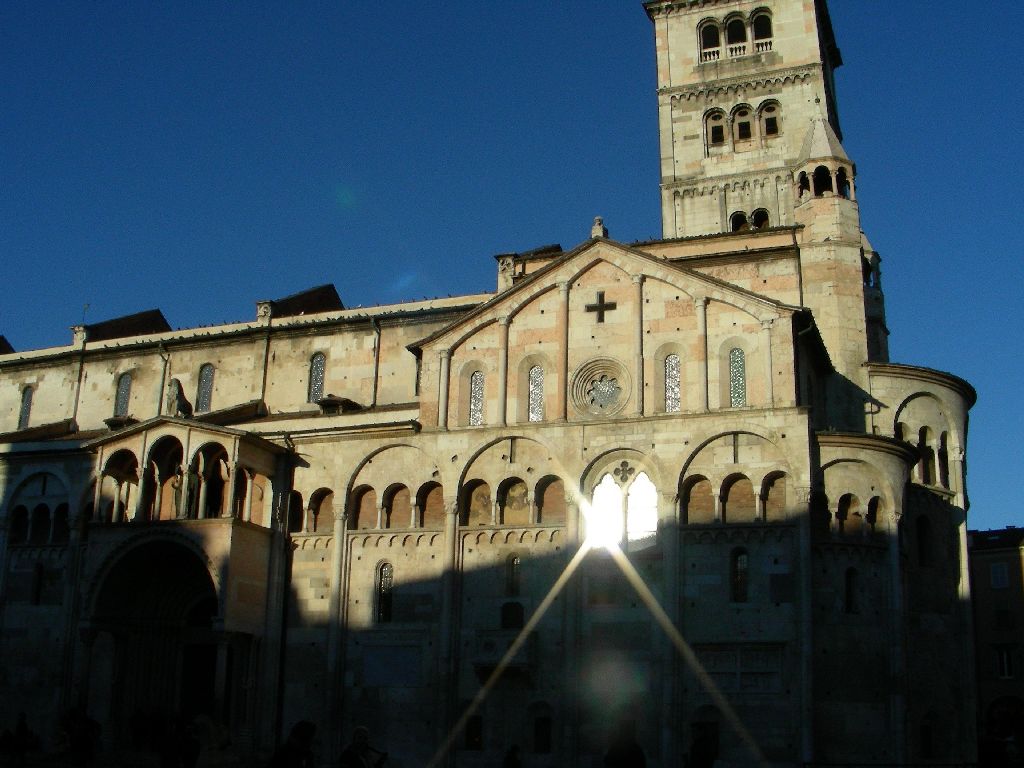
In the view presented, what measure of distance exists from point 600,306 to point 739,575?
Answer: 26.8ft

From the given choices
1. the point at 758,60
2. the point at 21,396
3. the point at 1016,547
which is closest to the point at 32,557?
the point at 21,396

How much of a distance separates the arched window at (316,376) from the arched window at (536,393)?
10.6m

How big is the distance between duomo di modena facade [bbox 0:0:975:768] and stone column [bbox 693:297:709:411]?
108 millimetres

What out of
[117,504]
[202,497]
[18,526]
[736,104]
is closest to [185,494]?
[202,497]

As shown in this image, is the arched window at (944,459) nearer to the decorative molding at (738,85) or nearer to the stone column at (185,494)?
the decorative molding at (738,85)

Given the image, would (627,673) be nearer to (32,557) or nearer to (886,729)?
(886,729)

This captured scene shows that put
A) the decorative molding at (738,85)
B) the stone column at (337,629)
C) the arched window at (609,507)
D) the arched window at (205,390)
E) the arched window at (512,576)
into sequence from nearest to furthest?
the arched window at (609,507), the arched window at (512,576), the stone column at (337,629), the arched window at (205,390), the decorative molding at (738,85)

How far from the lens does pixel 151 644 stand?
113ft

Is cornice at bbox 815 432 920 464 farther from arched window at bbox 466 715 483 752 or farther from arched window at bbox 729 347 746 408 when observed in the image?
arched window at bbox 466 715 483 752

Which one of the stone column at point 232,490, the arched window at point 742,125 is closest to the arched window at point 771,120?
the arched window at point 742,125

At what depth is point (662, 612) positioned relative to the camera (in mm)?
28453

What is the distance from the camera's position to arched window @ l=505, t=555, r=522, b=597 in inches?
1193

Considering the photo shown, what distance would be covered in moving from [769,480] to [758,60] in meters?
22.4

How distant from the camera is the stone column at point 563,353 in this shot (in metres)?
31.1
